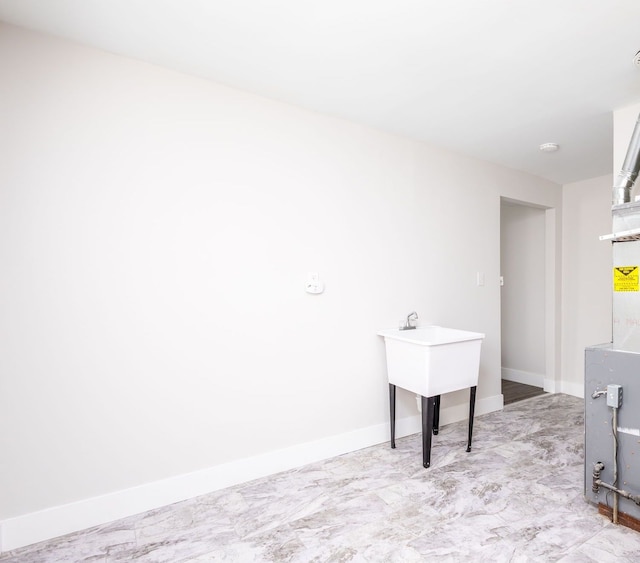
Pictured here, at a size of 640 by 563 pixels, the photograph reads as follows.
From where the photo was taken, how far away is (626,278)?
174 centimetres

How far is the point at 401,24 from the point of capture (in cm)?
157

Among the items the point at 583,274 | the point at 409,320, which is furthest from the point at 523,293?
the point at 409,320

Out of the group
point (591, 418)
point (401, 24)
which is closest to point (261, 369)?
point (591, 418)

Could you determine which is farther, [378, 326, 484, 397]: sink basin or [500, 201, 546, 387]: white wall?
[500, 201, 546, 387]: white wall

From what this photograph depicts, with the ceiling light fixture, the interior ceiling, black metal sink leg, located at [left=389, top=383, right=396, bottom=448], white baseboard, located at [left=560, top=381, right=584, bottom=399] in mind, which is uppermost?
the interior ceiling

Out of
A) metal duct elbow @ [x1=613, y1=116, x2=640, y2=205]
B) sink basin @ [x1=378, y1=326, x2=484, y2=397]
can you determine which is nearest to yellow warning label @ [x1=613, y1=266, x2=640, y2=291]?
metal duct elbow @ [x1=613, y1=116, x2=640, y2=205]

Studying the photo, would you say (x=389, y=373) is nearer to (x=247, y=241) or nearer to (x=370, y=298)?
(x=370, y=298)

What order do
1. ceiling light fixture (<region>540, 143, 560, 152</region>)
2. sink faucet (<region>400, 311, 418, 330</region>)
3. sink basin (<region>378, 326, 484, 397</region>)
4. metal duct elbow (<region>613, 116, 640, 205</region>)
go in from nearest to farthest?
metal duct elbow (<region>613, 116, 640, 205</region>) → sink basin (<region>378, 326, 484, 397</region>) → sink faucet (<region>400, 311, 418, 330</region>) → ceiling light fixture (<region>540, 143, 560, 152</region>)

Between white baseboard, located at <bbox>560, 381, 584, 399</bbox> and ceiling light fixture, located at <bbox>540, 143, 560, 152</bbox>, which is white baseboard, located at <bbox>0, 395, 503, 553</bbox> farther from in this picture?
ceiling light fixture, located at <bbox>540, 143, 560, 152</bbox>

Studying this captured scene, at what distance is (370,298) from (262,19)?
5.58 ft

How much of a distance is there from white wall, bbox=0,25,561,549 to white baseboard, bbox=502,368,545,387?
2.21 m

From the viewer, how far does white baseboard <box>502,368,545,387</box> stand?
4.06 m

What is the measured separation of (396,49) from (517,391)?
353 centimetres

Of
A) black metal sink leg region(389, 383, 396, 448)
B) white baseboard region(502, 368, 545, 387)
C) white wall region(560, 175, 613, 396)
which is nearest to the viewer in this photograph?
black metal sink leg region(389, 383, 396, 448)
